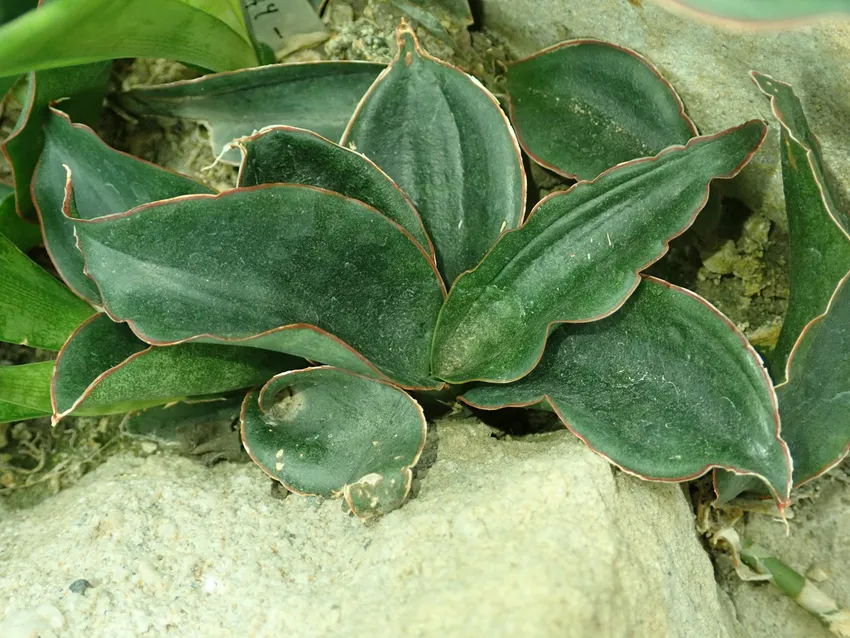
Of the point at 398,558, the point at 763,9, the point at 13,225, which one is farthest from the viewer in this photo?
the point at 13,225

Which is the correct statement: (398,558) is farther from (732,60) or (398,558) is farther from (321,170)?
(732,60)

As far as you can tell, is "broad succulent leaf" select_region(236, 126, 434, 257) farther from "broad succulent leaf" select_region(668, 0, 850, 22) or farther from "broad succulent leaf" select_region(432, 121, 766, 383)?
"broad succulent leaf" select_region(668, 0, 850, 22)

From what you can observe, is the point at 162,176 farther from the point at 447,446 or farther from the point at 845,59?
the point at 845,59

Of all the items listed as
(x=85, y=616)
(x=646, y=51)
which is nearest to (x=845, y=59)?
(x=646, y=51)

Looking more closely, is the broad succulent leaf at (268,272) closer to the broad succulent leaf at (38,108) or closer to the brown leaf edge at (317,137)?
the brown leaf edge at (317,137)

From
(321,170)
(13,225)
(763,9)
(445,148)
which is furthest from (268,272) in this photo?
(763,9)

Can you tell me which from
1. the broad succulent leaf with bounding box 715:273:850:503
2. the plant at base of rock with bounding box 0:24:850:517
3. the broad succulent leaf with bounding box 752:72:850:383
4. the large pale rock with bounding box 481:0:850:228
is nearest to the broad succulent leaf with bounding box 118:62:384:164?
the plant at base of rock with bounding box 0:24:850:517
